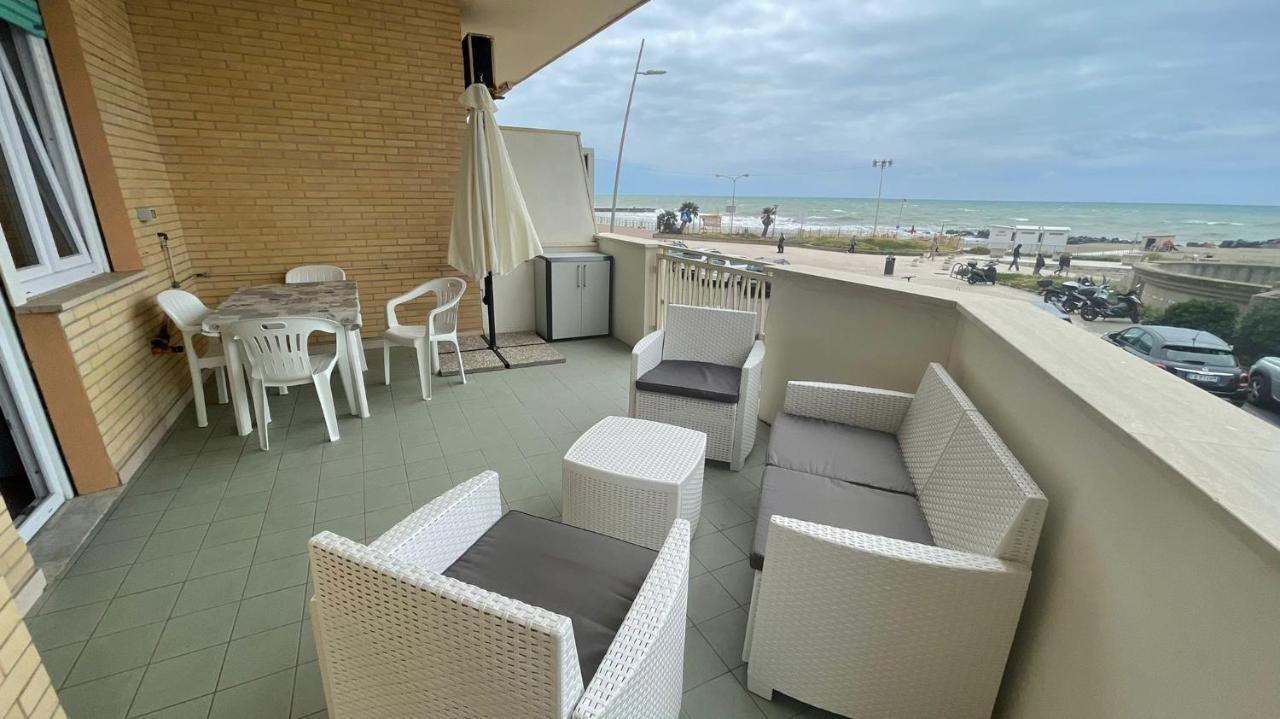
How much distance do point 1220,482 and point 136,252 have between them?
4.93m

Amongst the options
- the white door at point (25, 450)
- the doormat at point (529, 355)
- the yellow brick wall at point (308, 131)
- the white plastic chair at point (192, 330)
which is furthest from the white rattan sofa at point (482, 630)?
the yellow brick wall at point (308, 131)

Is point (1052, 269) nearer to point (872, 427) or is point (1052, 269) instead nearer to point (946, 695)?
point (872, 427)

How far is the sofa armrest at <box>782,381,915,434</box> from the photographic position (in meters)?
2.26

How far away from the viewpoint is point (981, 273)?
96.4 inches

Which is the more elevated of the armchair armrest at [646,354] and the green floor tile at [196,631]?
the armchair armrest at [646,354]

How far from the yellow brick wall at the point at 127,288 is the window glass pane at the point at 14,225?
1.03 ft

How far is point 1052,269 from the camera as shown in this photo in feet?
6.47

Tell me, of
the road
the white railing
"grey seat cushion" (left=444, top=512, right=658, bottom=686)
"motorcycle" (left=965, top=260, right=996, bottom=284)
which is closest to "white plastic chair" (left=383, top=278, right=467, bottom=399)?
the white railing

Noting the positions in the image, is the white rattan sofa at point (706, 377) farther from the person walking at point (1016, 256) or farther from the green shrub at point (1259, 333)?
the green shrub at point (1259, 333)

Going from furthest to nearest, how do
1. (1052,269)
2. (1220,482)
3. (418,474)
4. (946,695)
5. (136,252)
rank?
(136,252)
(418,474)
(1052,269)
(946,695)
(1220,482)

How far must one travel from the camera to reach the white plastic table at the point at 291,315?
2996mm

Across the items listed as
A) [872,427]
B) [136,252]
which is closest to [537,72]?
[136,252]

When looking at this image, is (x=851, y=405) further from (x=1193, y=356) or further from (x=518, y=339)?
(x=518, y=339)

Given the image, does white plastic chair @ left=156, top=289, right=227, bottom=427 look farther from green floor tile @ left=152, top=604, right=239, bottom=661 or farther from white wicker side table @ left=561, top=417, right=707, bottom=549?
white wicker side table @ left=561, top=417, right=707, bottom=549
